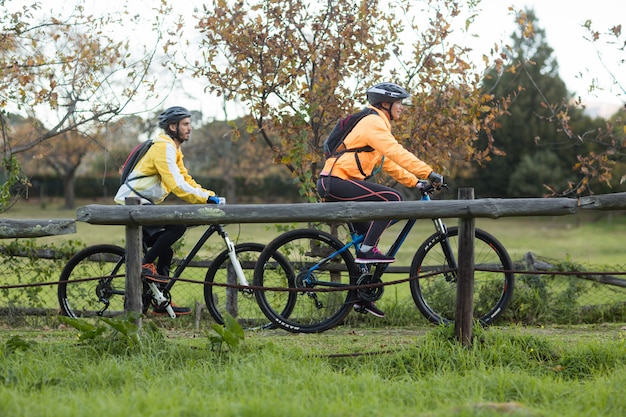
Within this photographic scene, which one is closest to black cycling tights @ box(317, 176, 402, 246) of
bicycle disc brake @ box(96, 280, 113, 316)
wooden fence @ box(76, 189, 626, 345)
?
wooden fence @ box(76, 189, 626, 345)

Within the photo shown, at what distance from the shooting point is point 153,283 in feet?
22.3

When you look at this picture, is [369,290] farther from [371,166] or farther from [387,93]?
[387,93]

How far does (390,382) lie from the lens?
5008 mm

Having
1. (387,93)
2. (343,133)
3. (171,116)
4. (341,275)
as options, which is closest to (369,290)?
(341,275)

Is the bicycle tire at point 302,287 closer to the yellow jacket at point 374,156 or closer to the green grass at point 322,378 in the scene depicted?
the green grass at point 322,378

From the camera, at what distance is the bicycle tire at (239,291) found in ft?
22.1

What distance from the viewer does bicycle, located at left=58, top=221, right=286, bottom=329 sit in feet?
22.2

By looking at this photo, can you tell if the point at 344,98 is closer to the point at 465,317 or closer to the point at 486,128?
the point at 486,128

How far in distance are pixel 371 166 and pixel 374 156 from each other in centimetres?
10

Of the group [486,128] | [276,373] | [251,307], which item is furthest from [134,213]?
[486,128]

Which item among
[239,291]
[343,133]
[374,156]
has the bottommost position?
[239,291]

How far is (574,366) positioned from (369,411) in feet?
6.22

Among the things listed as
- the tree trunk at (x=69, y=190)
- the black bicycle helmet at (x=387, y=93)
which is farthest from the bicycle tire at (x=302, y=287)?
the tree trunk at (x=69, y=190)

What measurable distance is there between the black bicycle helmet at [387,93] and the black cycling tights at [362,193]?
28.2 inches
